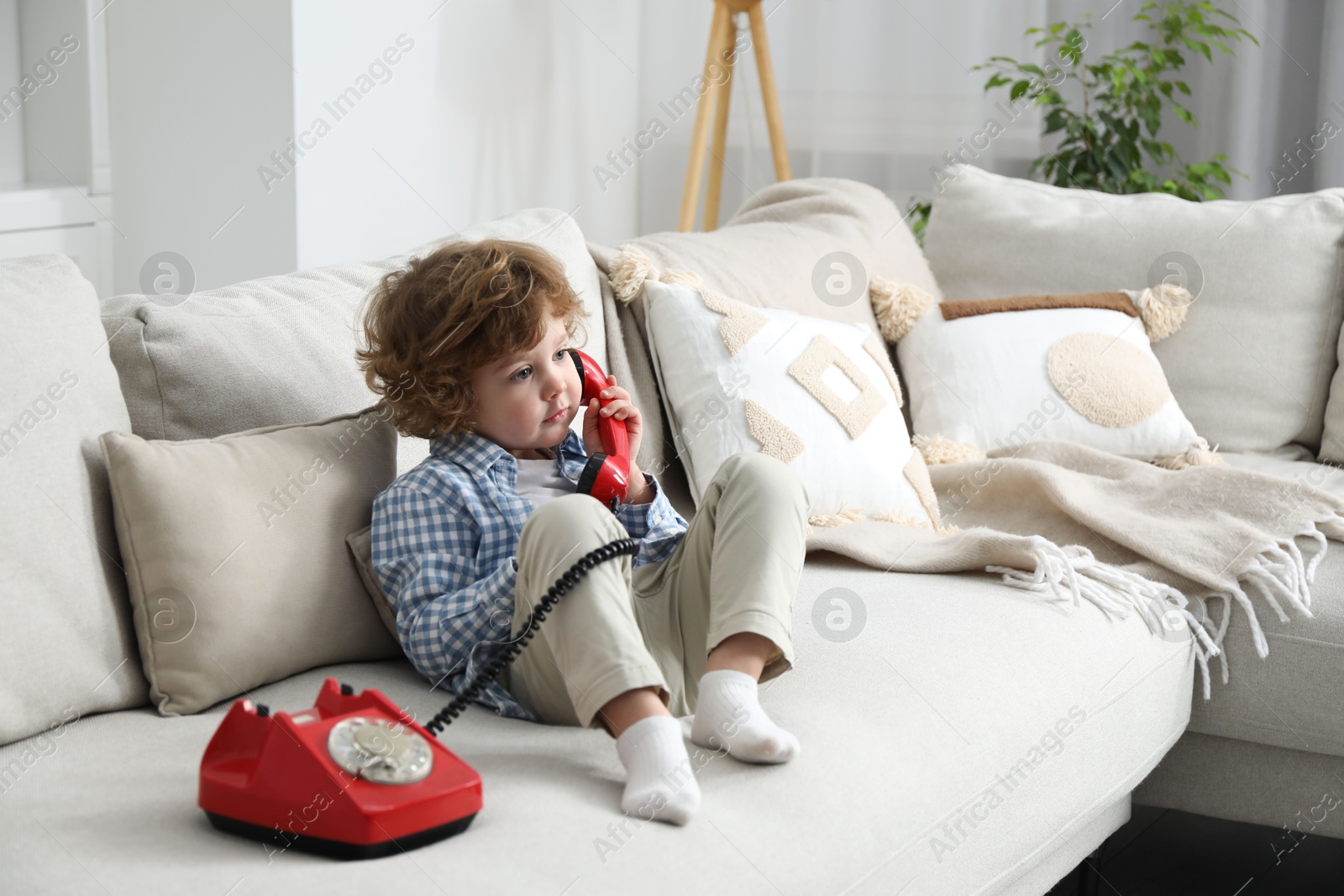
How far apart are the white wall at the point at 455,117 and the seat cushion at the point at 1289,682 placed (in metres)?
1.97

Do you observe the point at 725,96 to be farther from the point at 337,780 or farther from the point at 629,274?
the point at 337,780

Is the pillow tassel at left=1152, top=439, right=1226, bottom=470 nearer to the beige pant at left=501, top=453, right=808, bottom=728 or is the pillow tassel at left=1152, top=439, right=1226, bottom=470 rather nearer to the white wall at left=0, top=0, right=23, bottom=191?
the beige pant at left=501, top=453, right=808, bottom=728

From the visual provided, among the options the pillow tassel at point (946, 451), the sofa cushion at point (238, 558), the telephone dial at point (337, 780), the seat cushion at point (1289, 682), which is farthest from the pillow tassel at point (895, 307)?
the telephone dial at point (337, 780)

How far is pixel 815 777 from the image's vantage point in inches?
41.5

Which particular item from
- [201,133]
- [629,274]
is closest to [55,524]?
[629,274]

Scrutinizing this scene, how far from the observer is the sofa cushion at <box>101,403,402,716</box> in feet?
3.78

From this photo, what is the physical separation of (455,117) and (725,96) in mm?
720

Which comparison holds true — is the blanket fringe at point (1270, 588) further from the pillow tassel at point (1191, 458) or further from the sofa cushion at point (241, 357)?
the sofa cushion at point (241, 357)

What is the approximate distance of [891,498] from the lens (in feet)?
5.69

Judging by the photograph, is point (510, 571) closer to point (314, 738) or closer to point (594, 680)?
point (594, 680)

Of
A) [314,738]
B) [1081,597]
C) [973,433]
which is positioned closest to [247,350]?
[314,738]

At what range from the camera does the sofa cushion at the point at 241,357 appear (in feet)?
4.24

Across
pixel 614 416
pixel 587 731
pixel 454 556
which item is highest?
pixel 614 416

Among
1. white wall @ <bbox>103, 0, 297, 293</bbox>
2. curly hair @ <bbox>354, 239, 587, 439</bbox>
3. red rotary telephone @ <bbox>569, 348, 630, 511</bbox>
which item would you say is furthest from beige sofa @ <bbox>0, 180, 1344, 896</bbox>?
white wall @ <bbox>103, 0, 297, 293</bbox>
